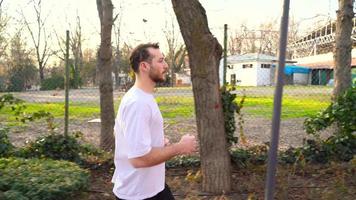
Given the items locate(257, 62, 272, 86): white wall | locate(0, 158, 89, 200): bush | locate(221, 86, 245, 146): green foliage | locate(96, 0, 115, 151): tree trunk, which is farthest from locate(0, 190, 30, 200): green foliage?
locate(257, 62, 272, 86): white wall

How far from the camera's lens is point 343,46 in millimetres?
7582

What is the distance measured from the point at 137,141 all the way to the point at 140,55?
598mm

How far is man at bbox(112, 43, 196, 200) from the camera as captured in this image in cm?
272

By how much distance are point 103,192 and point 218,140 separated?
5.40ft

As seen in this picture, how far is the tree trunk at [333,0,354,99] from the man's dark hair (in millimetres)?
5345

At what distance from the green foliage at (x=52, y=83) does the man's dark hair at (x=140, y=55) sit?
134 ft

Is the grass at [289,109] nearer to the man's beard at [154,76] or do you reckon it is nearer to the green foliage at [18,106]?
the green foliage at [18,106]

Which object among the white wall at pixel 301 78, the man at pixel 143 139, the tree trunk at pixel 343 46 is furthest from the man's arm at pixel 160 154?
the white wall at pixel 301 78

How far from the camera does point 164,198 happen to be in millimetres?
3242

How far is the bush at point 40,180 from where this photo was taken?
15.6ft

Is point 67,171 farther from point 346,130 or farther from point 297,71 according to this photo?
point 297,71

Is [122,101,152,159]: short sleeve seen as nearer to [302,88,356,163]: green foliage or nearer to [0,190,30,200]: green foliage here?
[0,190,30,200]: green foliage

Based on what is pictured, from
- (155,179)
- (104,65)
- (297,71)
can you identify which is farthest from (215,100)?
(297,71)

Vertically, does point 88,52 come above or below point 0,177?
above
